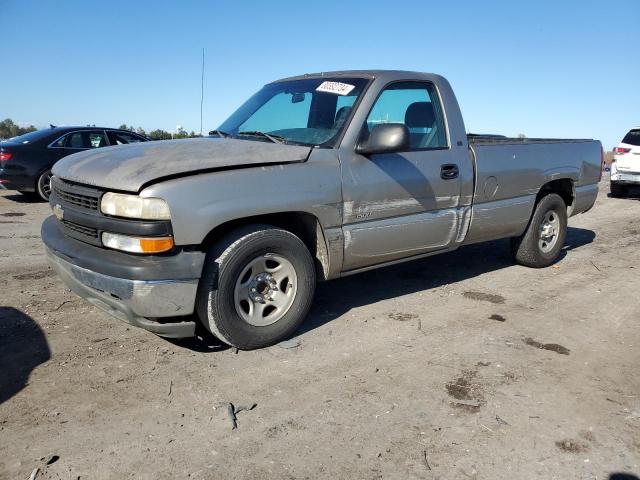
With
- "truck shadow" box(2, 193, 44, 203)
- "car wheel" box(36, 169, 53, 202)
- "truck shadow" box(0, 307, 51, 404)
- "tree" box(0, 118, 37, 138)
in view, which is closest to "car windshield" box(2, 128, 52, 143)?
"car wheel" box(36, 169, 53, 202)

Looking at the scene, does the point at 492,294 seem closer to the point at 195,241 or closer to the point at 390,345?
the point at 390,345

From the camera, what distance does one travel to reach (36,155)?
9.96 meters

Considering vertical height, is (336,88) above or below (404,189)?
above

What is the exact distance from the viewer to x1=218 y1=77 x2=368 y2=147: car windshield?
4.09 m

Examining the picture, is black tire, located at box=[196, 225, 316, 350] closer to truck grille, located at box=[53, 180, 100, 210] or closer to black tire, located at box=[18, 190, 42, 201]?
truck grille, located at box=[53, 180, 100, 210]

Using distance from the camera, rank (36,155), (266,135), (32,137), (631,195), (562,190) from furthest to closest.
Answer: (631,195), (32,137), (36,155), (562,190), (266,135)

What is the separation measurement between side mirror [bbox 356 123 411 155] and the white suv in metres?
11.0

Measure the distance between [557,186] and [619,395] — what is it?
11.6 feet

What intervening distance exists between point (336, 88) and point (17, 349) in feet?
9.92

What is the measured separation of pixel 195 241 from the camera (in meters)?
3.20

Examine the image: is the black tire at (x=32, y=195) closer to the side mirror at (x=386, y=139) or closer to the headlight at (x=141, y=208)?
the headlight at (x=141, y=208)

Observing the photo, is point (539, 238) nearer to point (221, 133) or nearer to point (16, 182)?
point (221, 133)

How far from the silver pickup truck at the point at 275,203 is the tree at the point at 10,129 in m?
27.8

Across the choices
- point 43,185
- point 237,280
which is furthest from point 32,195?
point 237,280
